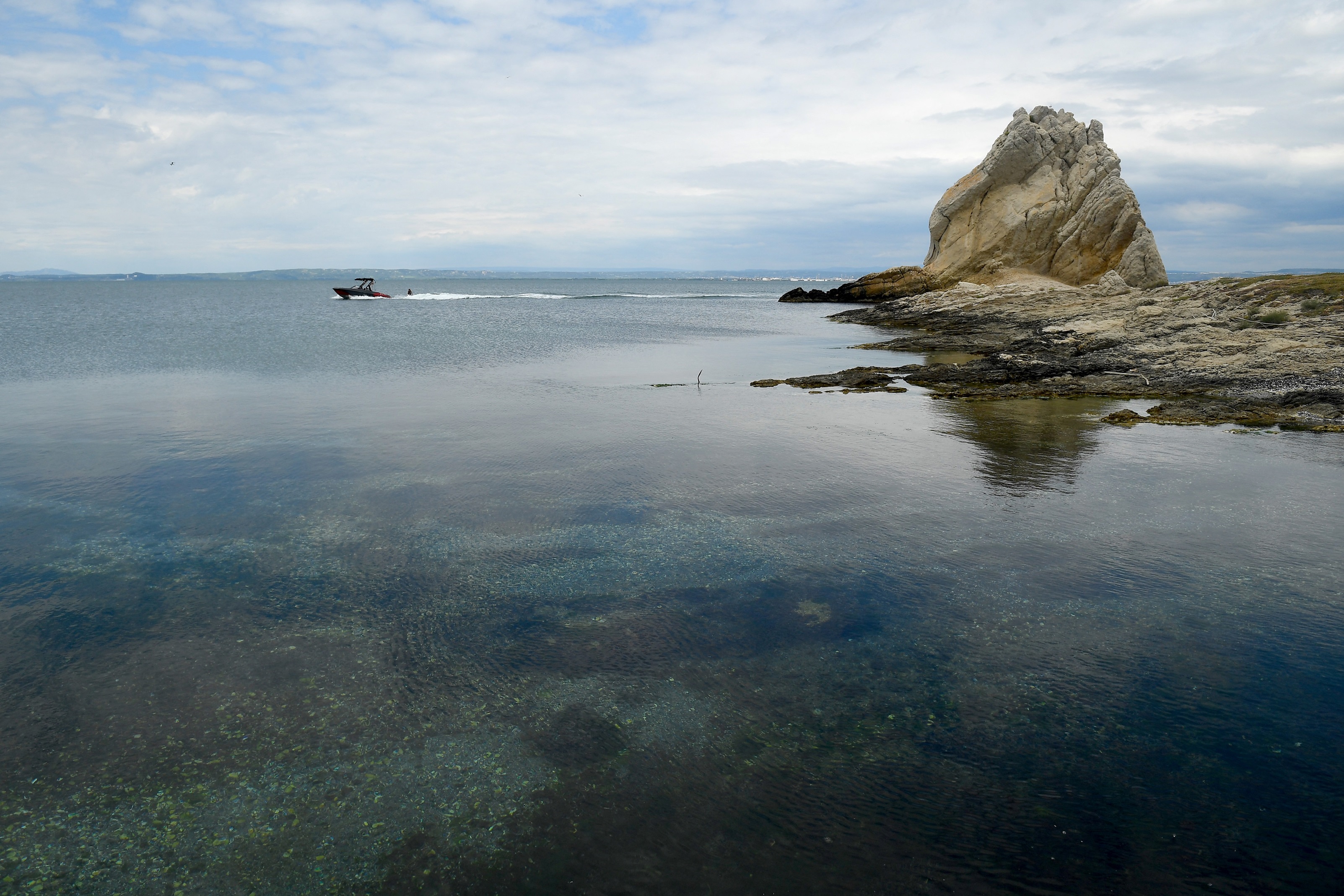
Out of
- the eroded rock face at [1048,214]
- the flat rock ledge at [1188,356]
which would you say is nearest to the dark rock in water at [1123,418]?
the flat rock ledge at [1188,356]

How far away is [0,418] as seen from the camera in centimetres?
2223

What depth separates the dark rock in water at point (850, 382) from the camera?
2898cm

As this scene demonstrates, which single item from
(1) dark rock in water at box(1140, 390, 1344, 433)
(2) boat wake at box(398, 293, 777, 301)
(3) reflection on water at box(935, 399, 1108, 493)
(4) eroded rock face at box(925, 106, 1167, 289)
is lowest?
(3) reflection on water at box(935, 399, 1108, 493)

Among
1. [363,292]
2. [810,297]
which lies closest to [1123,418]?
[810,297]

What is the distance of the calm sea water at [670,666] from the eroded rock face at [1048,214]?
166 ft

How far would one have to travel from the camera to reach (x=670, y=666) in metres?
8.71

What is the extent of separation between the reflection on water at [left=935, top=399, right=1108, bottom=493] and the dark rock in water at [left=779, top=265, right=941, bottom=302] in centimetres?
5409

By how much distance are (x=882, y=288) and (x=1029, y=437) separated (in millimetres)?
71528

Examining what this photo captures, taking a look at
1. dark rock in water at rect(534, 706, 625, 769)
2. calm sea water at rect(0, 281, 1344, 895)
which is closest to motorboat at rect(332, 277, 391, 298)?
calm sea water at rect(0, 281, 1344, 895)

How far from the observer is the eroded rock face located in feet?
202

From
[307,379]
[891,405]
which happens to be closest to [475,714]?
[891,405]

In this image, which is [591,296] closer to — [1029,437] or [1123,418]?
[1123,418]

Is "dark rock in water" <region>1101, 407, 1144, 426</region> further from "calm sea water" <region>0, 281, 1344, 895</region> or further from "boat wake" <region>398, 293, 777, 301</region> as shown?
"boat wake" <region>398, 293, 777, 301</region>

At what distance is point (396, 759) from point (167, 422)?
19085 mm
